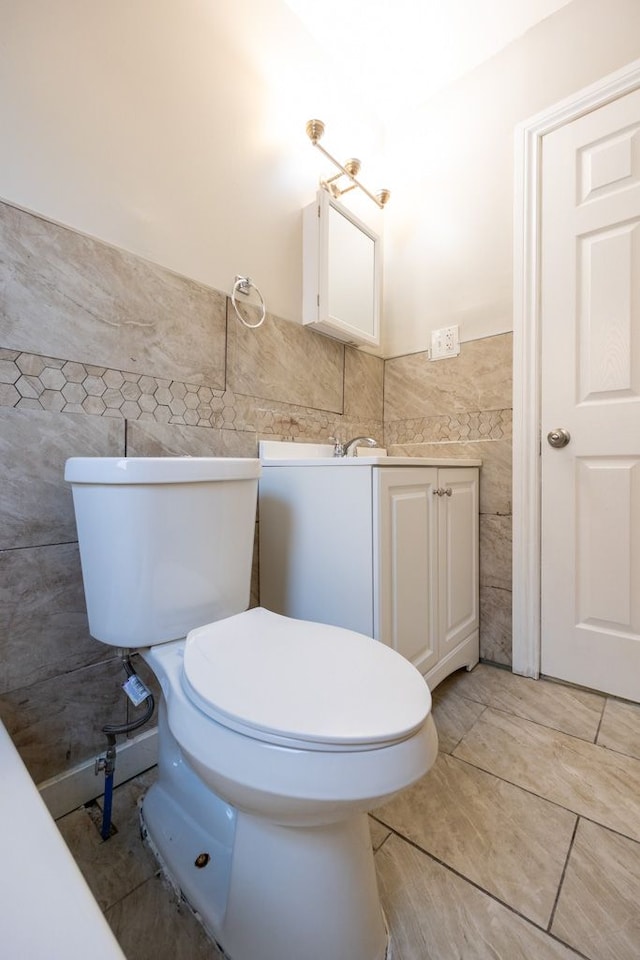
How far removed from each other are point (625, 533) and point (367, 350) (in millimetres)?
1149

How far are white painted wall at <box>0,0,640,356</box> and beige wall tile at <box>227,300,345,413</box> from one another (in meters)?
0.09

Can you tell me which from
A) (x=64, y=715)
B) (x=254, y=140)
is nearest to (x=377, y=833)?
(x=64, y=715)

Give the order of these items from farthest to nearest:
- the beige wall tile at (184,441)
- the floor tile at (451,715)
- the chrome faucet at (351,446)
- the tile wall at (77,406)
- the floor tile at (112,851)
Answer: the chrome faucet at (351,446) < the floor tile at (451,715) < the beige wall tile at (184,441) < the tile wall at (77,406) < the floor tile at (112,851)

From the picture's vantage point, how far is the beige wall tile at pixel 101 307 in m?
0.86

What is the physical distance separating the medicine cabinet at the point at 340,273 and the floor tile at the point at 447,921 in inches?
58.2

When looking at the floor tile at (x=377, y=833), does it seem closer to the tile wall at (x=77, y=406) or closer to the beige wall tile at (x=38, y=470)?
the tile wall at (x=77, y=406)

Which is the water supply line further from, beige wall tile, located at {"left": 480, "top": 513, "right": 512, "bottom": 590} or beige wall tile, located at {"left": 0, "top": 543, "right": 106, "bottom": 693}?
beige wall tile, located at {"left": 480, "top": 513, "right": 512, "bottom": 590}

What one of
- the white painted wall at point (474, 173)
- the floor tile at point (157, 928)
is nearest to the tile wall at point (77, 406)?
the floor tile at point (157, 928)

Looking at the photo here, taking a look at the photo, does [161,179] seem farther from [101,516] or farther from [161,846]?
[161,846]

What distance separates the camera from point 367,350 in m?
1.78

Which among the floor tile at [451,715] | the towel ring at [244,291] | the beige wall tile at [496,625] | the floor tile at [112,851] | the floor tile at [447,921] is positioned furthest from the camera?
the beige wall tile at [496,625]

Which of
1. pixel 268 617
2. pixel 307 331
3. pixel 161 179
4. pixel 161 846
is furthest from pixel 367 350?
pixel 161 846

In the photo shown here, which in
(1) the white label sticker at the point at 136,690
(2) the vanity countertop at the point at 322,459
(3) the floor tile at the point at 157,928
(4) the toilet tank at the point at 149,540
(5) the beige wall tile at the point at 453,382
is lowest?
(3) the floor tile at the point at 157,928

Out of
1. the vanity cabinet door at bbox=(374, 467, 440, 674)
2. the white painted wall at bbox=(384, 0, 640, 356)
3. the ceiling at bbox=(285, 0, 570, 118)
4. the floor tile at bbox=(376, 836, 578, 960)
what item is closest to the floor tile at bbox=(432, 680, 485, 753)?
the vanity cabinet door at bbox=(374, 467, 440, 674)
